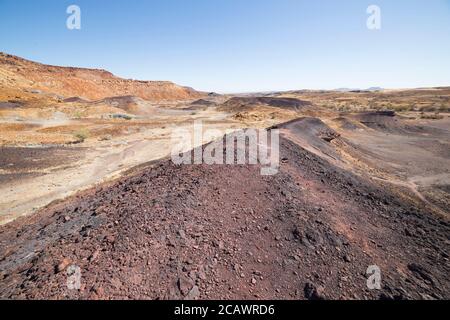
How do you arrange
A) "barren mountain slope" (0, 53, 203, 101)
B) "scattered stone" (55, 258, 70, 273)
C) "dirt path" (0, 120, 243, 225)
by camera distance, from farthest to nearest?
"barren mountain slope" (0, 53, 203, 101), "dirt path" (0, 120, 243, 225), "scattered stone" (55, 258, 70, 273)

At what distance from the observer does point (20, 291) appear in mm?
3746

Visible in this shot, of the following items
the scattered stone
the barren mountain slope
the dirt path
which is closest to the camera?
the scattered stone

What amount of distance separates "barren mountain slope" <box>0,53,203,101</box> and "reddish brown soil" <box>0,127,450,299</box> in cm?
5477

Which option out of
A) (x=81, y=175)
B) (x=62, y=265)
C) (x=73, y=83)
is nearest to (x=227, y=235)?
(x=62, y=265)

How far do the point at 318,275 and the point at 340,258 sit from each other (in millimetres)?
685

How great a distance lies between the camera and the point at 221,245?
472 cm

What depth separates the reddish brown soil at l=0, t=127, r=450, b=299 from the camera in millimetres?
3961

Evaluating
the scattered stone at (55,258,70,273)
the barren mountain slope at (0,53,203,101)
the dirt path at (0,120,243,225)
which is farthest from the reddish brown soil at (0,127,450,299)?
the barren mountain slope at (0,53,203,101)

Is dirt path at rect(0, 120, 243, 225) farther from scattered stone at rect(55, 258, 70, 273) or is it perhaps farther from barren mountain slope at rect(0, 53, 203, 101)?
barren mountain slope at rect(0, 53, 203, 101)

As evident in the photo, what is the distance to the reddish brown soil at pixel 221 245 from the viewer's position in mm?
3961

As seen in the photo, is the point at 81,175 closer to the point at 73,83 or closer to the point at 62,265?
the point at 62,265
